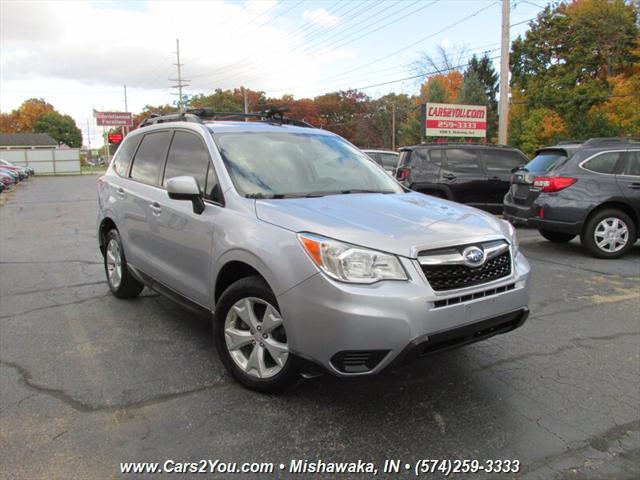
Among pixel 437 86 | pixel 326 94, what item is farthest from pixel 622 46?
pixel 326 94

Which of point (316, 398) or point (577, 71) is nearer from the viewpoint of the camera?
point (316, 398)

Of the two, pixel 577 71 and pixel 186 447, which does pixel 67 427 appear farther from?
pixel 577 71

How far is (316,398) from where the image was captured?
10.9 feet

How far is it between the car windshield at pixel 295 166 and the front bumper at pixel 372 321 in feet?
3.41

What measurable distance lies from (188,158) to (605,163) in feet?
21.4

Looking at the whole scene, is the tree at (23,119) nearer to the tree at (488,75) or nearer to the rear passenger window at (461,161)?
the tree at (488,75)

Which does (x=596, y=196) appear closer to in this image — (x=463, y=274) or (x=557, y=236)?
(x=557, y=236)

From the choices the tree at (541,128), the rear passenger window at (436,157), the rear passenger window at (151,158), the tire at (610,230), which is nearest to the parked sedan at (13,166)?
the rear passenger window at (436,157)

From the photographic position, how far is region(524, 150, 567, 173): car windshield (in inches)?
319

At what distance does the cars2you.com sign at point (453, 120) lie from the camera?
2162 centimetres

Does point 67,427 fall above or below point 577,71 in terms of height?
below

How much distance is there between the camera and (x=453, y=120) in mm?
21969

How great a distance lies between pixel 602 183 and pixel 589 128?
89.3ft

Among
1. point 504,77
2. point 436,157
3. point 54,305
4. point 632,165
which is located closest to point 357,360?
point 54,305
